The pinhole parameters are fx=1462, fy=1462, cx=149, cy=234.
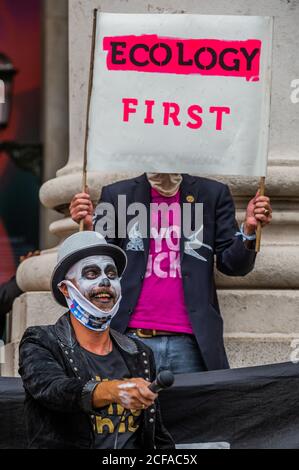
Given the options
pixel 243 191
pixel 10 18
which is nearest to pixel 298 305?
pixel 243 191

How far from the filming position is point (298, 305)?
7848mm

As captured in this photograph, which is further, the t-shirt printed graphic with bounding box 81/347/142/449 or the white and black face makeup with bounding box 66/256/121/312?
the white and black face makeup with bounding box 66/256/121/312

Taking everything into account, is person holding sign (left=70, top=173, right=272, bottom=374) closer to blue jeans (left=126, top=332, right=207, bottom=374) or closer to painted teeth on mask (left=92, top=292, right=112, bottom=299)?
blue jeans (left=126, top=332, right=207, bottom=374)

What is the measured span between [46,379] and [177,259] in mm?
1716

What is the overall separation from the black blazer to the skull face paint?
91 centimetres

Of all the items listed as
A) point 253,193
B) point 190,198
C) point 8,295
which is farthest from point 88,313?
point 8,295

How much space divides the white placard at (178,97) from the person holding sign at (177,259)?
7.6 inches

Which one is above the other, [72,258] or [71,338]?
[72,258]

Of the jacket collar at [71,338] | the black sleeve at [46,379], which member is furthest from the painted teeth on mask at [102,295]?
the black sleeve at [46,379]

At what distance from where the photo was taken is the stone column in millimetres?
7820

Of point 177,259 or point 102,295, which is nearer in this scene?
point 102,295

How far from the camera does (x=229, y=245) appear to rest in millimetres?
7059

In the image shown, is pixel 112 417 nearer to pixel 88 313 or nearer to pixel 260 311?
pixel 88 313

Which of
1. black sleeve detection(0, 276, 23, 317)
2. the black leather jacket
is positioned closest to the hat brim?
the black leather jacket
